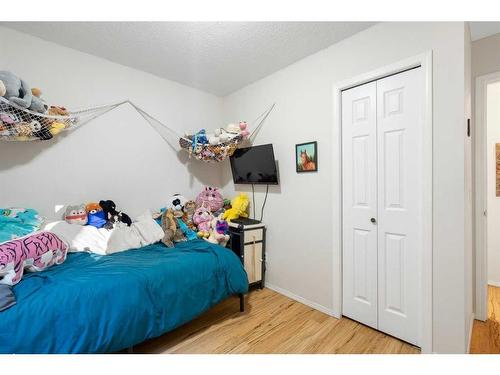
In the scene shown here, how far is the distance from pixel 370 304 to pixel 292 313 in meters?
0.68

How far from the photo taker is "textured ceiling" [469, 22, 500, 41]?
1.75 meters

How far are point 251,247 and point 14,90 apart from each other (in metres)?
2.32

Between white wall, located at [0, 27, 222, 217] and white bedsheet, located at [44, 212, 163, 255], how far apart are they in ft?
1.02

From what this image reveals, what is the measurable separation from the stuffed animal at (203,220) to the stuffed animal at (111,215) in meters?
0.68

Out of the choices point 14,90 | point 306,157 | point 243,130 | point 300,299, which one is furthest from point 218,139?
point 300,299

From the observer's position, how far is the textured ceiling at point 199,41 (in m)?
1.87

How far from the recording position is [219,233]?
250 cm

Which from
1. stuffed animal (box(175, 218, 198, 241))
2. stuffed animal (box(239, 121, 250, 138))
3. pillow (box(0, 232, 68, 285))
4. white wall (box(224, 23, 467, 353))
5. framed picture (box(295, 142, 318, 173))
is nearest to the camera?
pillow (box(0, 232, 68, 285))

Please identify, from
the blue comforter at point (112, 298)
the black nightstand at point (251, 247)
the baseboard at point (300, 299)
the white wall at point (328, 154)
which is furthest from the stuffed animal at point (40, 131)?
the baseboard at point (300, 299)

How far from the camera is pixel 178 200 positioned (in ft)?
8.71

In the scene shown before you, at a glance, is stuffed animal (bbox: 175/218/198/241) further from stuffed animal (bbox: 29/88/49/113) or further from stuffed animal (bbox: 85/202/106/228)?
stuffed animal (bbox: 29/88/49/113)

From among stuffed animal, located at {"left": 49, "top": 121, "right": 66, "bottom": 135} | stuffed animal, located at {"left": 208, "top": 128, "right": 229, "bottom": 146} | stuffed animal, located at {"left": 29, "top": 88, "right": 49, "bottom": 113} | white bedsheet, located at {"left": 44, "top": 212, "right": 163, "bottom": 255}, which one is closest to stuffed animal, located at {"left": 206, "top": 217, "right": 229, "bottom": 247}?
white bedsheet, located at {"left": 44, "top": 212, "right": 163, "bottom": 255}
